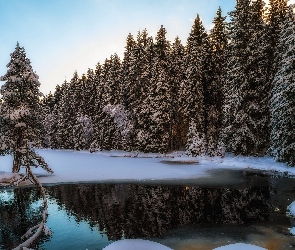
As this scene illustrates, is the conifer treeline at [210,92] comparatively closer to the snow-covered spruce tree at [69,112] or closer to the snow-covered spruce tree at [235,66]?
the snow-covered spruce tree at [235,66]

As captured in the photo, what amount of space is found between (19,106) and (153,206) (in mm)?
14745

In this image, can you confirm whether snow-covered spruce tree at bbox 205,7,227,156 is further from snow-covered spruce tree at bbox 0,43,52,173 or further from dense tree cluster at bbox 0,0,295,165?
snow-covered spruce tree at bbox 0,43,52,173

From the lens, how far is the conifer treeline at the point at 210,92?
32.5m

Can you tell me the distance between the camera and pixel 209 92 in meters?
43.4

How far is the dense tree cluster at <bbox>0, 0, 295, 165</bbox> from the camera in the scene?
3262 cm

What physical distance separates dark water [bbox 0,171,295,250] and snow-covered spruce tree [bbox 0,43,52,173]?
426 cm

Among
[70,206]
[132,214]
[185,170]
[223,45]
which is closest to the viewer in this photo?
[132,214]

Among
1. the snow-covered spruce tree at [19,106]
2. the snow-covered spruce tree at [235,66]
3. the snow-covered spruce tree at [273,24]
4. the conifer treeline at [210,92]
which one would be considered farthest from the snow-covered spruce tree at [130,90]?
the snow-covered spruce tree at [19,106]

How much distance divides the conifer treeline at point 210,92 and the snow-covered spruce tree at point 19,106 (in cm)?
268

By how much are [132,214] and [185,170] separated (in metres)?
15.9

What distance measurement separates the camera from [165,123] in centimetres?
4844

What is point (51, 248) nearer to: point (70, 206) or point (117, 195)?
point (70, 206)

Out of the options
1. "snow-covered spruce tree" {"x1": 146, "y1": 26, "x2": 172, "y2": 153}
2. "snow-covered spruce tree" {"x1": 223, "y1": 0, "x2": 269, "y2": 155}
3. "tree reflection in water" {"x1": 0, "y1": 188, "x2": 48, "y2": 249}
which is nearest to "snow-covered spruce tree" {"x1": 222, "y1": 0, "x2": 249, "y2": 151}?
"snow-covered spruce tree" {"x1": 223, "y1": 0, "x2": 269, "y2": 155}

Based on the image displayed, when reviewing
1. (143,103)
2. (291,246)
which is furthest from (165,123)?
(291,246)
